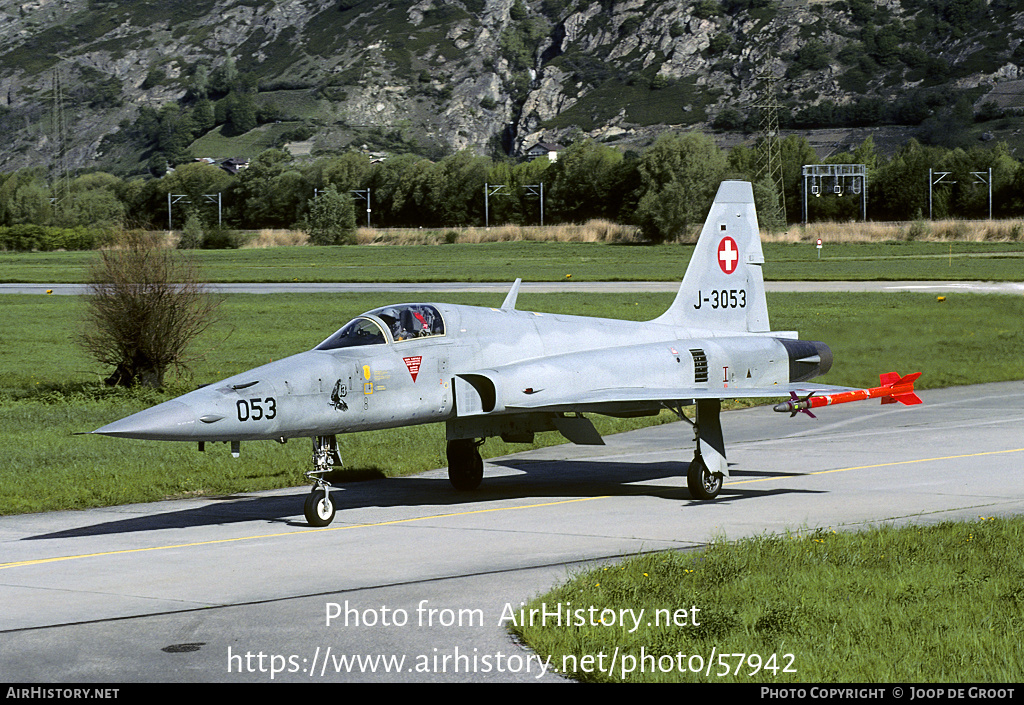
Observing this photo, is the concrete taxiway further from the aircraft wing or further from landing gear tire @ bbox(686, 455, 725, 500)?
the aircraft wing

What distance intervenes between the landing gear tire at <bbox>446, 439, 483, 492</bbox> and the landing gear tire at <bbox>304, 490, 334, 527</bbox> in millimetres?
3028

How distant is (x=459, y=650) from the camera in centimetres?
905

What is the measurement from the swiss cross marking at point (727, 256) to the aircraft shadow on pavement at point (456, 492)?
315cm

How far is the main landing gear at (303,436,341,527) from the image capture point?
1451 cm

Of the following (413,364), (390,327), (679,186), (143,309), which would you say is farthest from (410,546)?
(679,186)

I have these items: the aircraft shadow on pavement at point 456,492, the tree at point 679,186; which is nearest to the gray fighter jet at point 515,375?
the aircraft shadow on pavement at point 456,492

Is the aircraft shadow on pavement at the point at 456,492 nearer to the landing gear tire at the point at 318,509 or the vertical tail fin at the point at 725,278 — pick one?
the landing gear tire at the point at 318,509

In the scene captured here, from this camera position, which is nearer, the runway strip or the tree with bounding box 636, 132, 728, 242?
the runway strip

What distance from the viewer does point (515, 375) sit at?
15906 mm

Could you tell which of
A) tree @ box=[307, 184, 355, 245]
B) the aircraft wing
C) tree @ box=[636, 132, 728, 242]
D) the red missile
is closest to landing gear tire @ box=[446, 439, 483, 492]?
the aircraft wing

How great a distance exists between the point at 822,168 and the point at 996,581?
161 meters

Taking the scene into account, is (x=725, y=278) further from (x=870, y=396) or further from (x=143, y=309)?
(x=143, y=309)

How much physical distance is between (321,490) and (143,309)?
14.1m
